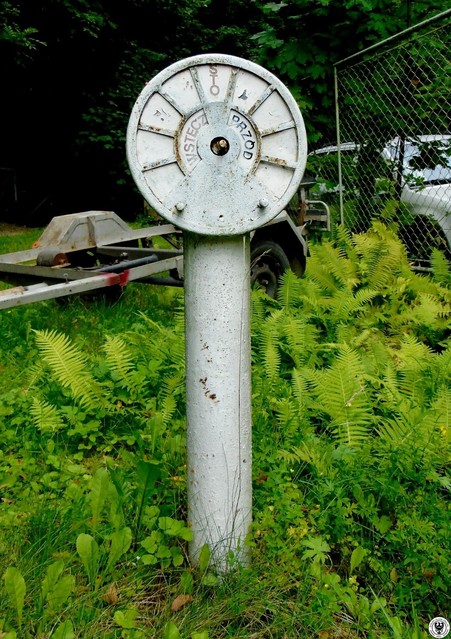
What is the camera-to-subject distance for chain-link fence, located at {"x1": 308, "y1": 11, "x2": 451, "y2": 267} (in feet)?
22.5

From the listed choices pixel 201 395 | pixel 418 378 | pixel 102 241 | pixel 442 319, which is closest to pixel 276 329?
pixel 418 378

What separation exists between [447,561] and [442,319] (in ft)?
10.2

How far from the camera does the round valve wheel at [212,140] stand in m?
1.98

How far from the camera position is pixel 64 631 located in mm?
1896

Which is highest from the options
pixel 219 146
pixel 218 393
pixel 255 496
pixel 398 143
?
pixel 219 146

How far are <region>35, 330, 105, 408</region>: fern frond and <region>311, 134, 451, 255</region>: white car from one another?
466cm

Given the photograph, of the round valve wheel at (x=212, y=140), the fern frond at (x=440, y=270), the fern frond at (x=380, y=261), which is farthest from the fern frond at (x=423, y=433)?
the fern frond at (x=440, y=270)

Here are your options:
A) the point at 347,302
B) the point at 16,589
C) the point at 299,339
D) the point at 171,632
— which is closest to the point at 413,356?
the point at 299,339

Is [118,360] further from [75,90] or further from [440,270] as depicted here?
[75,90]

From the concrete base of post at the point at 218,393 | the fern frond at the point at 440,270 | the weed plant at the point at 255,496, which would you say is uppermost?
the concrete base of post at the point at 218,393

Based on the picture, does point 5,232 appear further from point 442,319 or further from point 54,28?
point 442,319

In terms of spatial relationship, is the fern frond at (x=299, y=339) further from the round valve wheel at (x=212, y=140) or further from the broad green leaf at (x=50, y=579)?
the broad green leaf at (x=50, y=579)

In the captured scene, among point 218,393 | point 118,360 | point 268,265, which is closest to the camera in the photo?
point 218,393

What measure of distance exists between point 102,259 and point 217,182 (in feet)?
13.6
